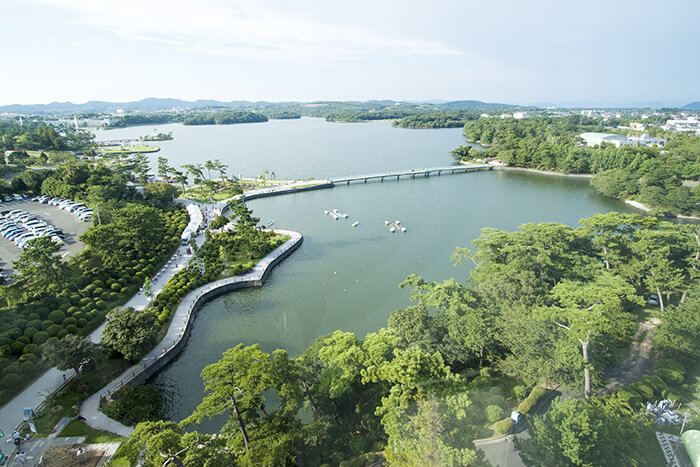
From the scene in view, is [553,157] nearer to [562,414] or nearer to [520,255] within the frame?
[520,255]

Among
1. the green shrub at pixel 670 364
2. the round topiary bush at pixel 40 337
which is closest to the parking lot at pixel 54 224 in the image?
the round topiary bush at pixel 40 337

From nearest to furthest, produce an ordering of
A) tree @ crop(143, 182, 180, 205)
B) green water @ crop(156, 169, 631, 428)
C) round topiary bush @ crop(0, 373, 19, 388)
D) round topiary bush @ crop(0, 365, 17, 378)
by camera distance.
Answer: round topiary bush @ crop(0, 373, 19, 388), round topiary bush @ crop(0, 365, 17, 378), green water @ crop(156, 169, 631, 428), tree @ crop(143, 182, 180, 205)

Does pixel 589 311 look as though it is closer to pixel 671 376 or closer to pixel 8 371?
pixel 671 376

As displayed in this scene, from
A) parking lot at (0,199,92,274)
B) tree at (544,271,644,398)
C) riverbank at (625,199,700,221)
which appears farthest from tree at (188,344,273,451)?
riverbank at (625,199,700,221)

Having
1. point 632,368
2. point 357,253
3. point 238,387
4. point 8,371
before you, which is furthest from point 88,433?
point 632,368

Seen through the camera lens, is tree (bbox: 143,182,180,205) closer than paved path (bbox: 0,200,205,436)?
No

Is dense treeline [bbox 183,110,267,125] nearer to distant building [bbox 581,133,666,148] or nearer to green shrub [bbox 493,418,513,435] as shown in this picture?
distant building [bbox 581,133,666,148]

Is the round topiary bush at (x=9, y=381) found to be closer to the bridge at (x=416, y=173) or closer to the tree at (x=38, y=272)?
the tree at (x=38, y=272)
